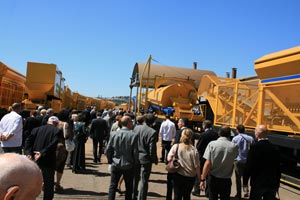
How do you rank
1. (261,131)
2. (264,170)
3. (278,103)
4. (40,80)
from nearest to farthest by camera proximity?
(264,170), (261,131), (278,103), (40,80)

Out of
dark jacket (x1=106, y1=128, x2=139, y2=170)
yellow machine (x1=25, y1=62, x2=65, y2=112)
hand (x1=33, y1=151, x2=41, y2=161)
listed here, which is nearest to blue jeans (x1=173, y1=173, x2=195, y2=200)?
dark jacket (x1=106, y1=128, x2=139, y2=170)

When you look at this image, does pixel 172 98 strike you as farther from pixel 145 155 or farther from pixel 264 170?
pixel 264 170

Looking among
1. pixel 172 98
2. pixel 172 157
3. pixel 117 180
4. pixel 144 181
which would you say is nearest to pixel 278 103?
pixel 144 181

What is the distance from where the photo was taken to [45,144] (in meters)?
5.88

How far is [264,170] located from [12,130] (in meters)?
4.76

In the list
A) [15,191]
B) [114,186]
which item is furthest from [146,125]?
[15,191]

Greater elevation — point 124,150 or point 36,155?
point 124,150

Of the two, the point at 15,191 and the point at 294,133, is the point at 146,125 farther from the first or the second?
the point at 15,191

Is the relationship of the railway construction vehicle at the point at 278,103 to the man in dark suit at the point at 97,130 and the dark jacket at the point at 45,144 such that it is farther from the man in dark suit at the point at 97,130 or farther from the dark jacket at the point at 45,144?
the dark jacket at the point at 45,144

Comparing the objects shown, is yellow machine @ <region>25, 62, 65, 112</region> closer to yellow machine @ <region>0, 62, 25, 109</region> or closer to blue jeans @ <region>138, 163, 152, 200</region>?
yellow machine @ <region>0, 62, 25, 109</region>

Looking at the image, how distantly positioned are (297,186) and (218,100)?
18.8 ft

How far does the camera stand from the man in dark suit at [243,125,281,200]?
542cm

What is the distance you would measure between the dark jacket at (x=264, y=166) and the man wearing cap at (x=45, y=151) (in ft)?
10.7

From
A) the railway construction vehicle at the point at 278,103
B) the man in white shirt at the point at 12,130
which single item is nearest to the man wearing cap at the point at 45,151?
the man in white shirt at the point at 12,130
